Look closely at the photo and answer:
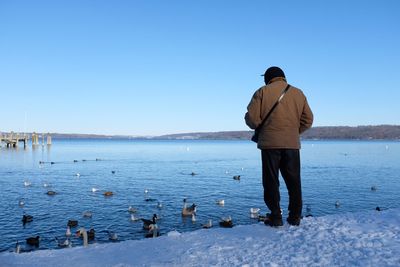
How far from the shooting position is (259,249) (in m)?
6.82

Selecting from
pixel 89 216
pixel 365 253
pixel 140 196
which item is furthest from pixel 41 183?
pixel 365 253

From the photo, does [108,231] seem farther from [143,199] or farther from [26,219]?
[143,199]

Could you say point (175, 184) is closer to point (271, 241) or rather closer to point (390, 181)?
point (390, 181)

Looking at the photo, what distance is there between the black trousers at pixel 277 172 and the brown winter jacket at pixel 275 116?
175mm

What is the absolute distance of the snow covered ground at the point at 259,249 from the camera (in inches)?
247

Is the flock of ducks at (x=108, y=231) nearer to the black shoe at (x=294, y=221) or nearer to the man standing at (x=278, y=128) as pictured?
the black shoe at (x=294, y=221)

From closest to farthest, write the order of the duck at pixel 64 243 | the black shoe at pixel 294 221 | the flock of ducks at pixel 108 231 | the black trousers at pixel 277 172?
the black trousers at pixel 277 172 < the black shoe at pixel 294 221 < the duck at pixel 64 243 < the flock of ducks at pixel 108 231

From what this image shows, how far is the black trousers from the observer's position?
783 centimetres

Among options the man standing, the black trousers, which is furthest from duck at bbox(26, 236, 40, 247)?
the black trousers

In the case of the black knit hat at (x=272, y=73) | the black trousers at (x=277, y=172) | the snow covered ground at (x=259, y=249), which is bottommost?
the snow covered ground at (x=259, y=249)

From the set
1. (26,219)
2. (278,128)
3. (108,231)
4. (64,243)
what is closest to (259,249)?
(278,128)

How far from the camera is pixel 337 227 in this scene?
Result: 816cm

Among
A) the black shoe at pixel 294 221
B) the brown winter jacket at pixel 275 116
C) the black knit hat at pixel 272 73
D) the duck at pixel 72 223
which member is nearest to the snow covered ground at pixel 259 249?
the black shoe at pixel 294 221

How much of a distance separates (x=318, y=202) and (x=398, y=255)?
26381 mm
